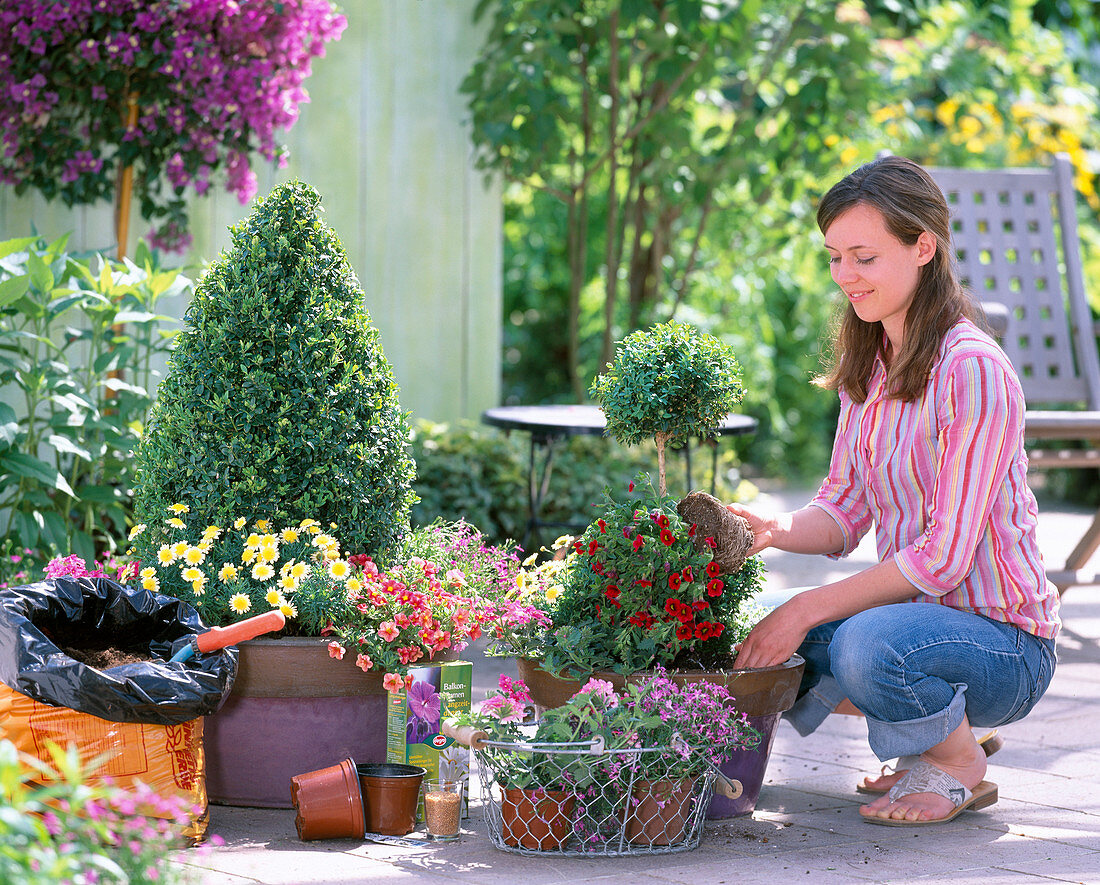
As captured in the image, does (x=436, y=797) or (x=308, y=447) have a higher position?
(x=308, y=447)

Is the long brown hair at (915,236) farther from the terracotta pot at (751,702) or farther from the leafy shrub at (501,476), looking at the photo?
the leafy shrub at (501,476)

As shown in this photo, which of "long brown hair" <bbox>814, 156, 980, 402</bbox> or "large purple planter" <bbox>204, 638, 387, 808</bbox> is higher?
"long brown hair" <bbox>814, 156, 980, 402</bbox>

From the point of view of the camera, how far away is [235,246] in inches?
107

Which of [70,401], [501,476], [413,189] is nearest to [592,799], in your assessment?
[70,401]

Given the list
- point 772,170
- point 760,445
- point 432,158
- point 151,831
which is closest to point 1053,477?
point 760,445

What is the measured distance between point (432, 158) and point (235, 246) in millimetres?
2885

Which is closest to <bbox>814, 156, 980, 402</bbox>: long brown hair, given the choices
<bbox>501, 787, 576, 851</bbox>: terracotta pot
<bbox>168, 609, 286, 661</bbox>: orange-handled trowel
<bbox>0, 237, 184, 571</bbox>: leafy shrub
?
<bbox>501, 787, 576, 851</bbox>: terracotta pot

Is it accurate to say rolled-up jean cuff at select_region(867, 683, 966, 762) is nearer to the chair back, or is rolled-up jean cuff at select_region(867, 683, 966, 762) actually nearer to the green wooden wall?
the chair back

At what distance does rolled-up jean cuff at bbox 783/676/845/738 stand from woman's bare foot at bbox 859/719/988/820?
23cm

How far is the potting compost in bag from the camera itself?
7.06 ft

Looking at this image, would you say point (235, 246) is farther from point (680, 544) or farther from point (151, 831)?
point (151, 831)

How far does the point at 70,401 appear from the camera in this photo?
3203mm

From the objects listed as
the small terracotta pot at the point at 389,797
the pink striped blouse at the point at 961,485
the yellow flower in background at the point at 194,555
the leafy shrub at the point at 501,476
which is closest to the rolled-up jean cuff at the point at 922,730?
the pink striped blouse at the point at 961,485

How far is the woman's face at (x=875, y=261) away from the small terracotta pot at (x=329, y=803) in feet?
4.33
